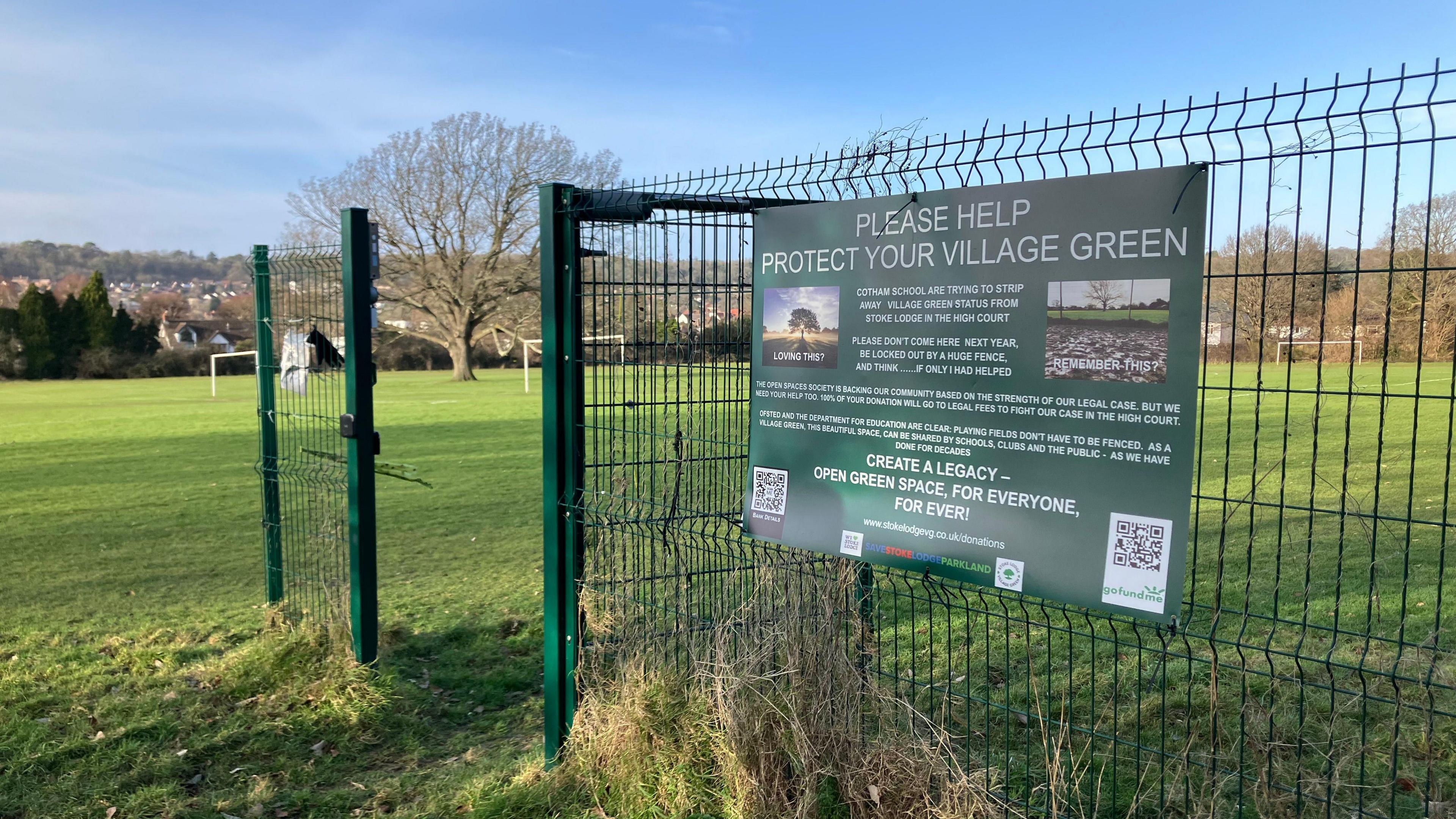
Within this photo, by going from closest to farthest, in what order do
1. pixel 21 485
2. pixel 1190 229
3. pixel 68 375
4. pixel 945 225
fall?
1. pixel 1190 229
2. pixel 945 225
3. pixel 21 485
4. pixel 68 375

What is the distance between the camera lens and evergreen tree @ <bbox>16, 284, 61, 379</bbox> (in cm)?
4741

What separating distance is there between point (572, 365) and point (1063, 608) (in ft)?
7.97

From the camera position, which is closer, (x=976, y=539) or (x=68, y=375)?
(x=976, y=539)

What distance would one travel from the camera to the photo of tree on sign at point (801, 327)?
3.62 m

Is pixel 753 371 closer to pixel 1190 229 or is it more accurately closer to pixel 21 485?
pixel 1190 229

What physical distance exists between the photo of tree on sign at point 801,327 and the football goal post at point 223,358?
13.5 feet

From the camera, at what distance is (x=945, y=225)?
3270 millimetres

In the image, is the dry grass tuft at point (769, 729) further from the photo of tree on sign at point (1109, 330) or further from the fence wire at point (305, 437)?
the fence wire at point (305, 437)

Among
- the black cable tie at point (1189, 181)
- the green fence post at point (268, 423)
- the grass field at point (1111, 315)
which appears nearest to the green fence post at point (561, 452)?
the grass field at point (1111, 315)

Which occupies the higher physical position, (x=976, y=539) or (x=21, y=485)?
(x=976, y=539)

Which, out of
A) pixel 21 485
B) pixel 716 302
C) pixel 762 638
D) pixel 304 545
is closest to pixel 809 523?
pixel 762 638

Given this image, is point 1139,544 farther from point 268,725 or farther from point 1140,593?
point 268,725

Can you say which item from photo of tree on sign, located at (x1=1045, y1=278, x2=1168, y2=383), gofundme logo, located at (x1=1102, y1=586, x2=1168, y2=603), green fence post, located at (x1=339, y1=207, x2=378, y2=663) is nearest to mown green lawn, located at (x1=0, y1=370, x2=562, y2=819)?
green fence post, located at (x1=339, y1=207, x2=378, y2=663)

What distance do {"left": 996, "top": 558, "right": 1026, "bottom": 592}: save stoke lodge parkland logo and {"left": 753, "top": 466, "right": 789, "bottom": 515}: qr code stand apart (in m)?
0.91
